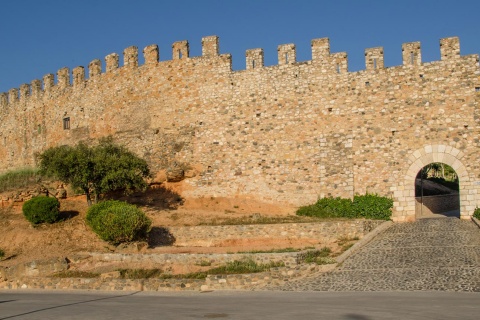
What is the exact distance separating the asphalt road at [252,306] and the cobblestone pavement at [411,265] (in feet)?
2.71

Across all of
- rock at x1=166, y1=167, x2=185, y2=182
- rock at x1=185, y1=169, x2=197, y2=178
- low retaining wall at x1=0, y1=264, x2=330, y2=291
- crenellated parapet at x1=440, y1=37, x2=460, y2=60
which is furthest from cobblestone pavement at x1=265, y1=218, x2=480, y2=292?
rock at x1=166, y1=167, x2=185, y2=182

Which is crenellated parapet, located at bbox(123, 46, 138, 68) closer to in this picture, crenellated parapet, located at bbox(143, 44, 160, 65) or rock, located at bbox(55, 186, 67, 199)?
crenellated parapet, located at bbox(143, 44, 160, 65)

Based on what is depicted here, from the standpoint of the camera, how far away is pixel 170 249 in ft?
64.2

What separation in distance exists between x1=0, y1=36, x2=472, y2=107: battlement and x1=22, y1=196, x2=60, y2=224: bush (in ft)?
28.0

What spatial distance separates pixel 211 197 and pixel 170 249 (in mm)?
6025

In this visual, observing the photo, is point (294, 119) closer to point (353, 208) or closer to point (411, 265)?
point (353, 208)

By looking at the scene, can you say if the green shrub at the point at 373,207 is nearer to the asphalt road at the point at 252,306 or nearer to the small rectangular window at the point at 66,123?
the asphalt road at the point at 252,306

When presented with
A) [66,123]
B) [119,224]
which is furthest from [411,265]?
[66,123]

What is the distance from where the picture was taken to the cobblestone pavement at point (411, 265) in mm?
12719

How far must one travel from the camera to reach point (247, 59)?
25297 millimetres

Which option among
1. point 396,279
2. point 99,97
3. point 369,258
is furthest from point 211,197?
point 396,279

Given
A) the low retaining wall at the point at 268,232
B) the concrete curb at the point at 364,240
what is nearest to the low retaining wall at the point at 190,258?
the concrete curb at the point at 364,240

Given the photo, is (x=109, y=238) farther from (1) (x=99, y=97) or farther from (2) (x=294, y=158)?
(1) (x=99, y=97)

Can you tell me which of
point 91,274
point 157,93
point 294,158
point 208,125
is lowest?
point 91,274
